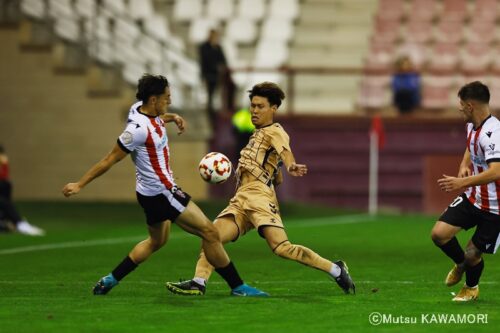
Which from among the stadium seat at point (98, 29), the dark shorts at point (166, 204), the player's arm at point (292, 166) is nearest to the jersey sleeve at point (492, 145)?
the player's arm at point (292, 166)

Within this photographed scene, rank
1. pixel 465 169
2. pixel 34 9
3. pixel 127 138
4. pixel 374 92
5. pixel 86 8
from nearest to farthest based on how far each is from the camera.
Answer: pixel 127 138, pixel 465 169, pixel 374 92, pixel 34 9, pixel 86 8

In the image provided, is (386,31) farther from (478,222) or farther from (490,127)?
(490,127)

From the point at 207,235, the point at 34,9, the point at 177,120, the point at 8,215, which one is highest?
the point at 34,9

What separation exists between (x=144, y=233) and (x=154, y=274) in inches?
263

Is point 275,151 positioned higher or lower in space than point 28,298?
higher

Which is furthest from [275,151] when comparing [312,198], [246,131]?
[312,198]

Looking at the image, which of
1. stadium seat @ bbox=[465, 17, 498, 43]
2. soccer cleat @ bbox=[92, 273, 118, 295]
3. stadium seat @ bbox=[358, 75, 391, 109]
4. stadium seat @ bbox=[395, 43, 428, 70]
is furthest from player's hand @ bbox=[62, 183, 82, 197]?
stadium seat @ bbox=[465, 17, 498, 43]

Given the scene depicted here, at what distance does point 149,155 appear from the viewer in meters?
11.4

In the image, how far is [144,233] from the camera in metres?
20.9

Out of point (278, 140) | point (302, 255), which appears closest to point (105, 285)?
point (302, 255)

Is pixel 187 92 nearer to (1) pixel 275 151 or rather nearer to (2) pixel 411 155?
(2) pixel 411 155

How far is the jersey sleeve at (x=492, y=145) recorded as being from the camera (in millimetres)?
10977

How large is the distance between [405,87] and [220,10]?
619cm

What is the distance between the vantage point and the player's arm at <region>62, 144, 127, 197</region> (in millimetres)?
11027
